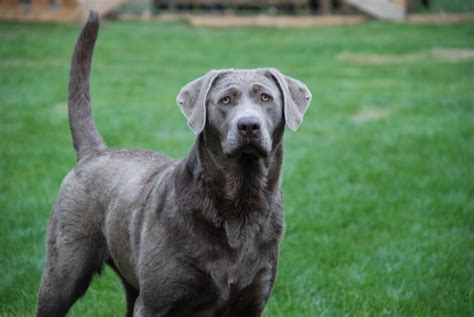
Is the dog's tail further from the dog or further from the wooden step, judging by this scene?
the wooden step

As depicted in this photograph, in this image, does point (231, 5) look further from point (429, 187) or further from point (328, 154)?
point (429, 187)

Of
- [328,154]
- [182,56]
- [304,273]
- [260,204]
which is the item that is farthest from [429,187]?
[182,56]

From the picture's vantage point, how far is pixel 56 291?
14.5 ft

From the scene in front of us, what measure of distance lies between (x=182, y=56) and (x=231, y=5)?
6.42m

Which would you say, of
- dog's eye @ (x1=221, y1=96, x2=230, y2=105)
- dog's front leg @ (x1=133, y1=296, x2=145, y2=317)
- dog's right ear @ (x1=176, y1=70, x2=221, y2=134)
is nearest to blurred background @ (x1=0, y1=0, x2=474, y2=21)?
dog's right ear @ (x1=176, y1=70, x2=221, y2=134)

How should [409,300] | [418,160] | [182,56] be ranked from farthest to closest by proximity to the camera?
1. [182,56]
2. [418,160]
3. [409,300]

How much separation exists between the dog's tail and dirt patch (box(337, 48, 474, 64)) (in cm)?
1060

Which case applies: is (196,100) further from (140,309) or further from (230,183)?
(140,309)

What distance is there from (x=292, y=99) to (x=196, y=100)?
1.66 ft

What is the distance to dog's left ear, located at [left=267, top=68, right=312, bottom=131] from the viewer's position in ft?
13.0

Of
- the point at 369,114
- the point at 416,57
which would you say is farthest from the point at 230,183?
the point at 416,57

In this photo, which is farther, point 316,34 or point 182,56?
point 316,34

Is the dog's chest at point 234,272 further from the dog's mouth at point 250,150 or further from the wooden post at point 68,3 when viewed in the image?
the wooden post at point 68,3

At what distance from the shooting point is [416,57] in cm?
1532
